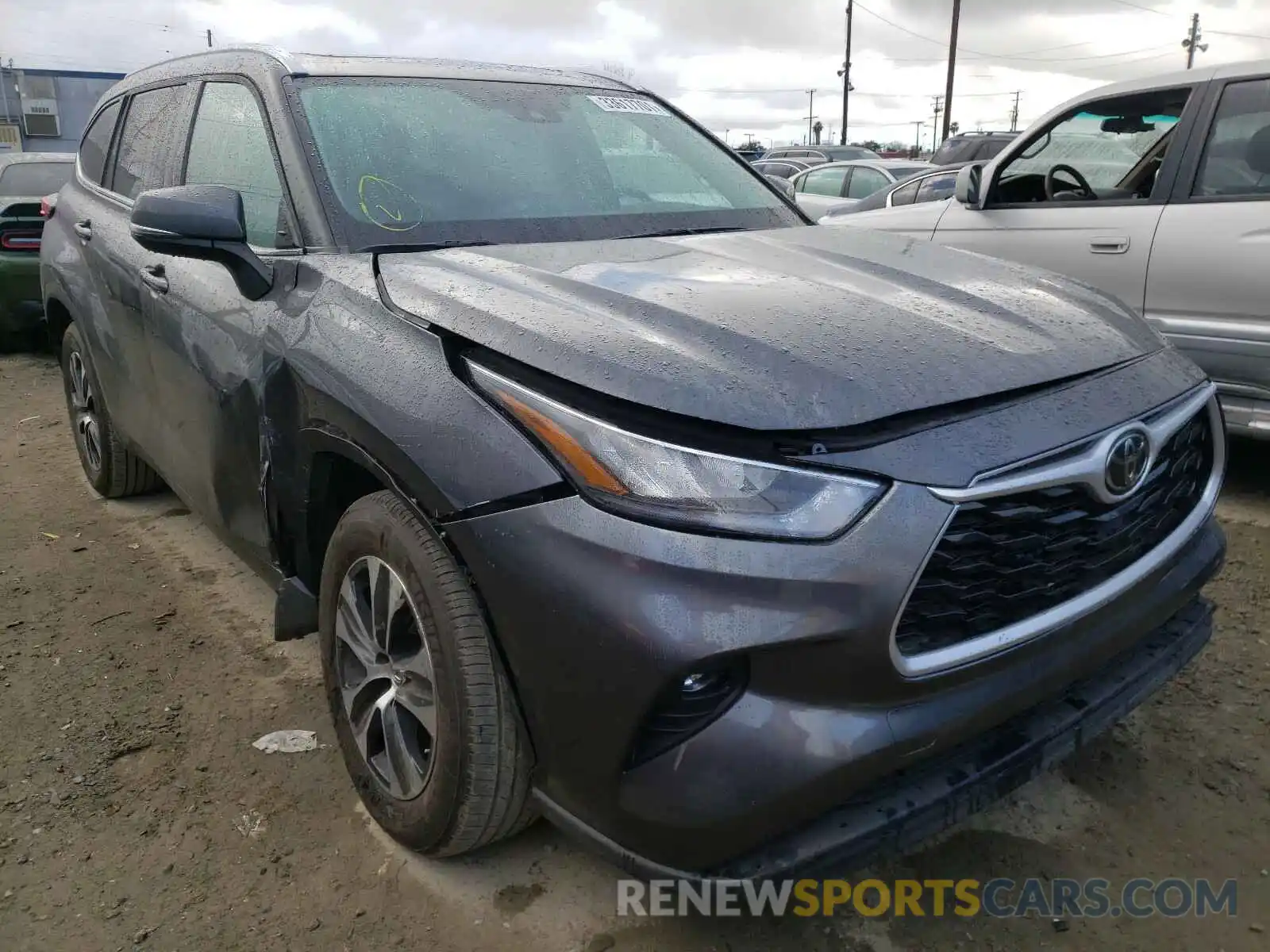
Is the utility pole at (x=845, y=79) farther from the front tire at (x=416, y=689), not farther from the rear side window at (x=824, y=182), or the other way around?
the front tire at (x=416, y=689)

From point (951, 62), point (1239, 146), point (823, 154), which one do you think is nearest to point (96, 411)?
point (1239, 146)

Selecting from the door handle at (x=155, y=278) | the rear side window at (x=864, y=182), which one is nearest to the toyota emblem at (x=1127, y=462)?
the door handle at (x=155, y=278)

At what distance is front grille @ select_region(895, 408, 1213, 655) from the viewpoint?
1663 mm

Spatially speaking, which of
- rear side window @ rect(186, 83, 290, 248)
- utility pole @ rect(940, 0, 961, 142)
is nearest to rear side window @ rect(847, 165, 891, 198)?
rear side window @ rect(186, 83, 290, 248)

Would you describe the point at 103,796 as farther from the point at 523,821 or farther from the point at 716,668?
the point at 716,668

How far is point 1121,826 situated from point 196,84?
3381mm

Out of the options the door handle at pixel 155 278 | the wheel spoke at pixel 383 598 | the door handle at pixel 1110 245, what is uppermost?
the door handle at pixel 155 278

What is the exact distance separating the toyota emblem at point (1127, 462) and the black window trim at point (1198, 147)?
2.99 metres

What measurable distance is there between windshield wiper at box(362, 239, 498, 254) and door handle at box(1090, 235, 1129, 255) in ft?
10.5

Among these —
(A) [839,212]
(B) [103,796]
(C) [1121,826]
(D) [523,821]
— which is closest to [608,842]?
(D) [523,821]

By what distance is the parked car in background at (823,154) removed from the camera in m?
23.7

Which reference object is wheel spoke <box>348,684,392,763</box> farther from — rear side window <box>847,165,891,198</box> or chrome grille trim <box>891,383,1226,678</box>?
rear side window <box>847,165,891,198</box>

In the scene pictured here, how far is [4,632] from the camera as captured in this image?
11.1 ft

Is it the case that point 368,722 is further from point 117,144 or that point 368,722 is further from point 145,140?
point 117,144
